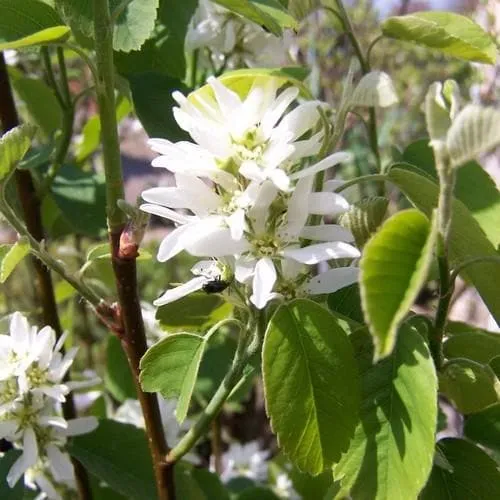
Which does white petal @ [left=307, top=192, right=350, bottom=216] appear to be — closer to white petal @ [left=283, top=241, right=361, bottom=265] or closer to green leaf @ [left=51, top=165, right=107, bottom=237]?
white petal @ [left=283, top=241, right=361, bottom=265]

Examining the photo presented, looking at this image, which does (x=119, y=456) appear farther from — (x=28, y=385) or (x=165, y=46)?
(x=165, y=46)

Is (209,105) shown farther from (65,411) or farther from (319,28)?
(319,28)

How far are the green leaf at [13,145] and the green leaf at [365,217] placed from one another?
0.21m

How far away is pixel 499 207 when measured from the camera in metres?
0.66

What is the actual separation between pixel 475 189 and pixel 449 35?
0.14 metres

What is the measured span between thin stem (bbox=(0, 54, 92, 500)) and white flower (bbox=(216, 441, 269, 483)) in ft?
1.47

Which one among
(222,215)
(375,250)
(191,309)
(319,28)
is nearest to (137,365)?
(191,309)

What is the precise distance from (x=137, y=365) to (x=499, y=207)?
1.00 ft

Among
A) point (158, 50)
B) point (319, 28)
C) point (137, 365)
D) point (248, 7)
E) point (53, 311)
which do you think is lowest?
point (319, 28)

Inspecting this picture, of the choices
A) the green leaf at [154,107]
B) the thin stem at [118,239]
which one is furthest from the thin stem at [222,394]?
the green leaf at [154,107]

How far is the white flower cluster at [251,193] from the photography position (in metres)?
0.50

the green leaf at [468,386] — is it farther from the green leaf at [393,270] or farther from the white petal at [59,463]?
the white petal at [59,463]

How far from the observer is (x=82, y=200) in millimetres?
951

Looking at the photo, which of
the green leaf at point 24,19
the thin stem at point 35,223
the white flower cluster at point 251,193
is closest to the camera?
the white flower cluster at point 251,193
